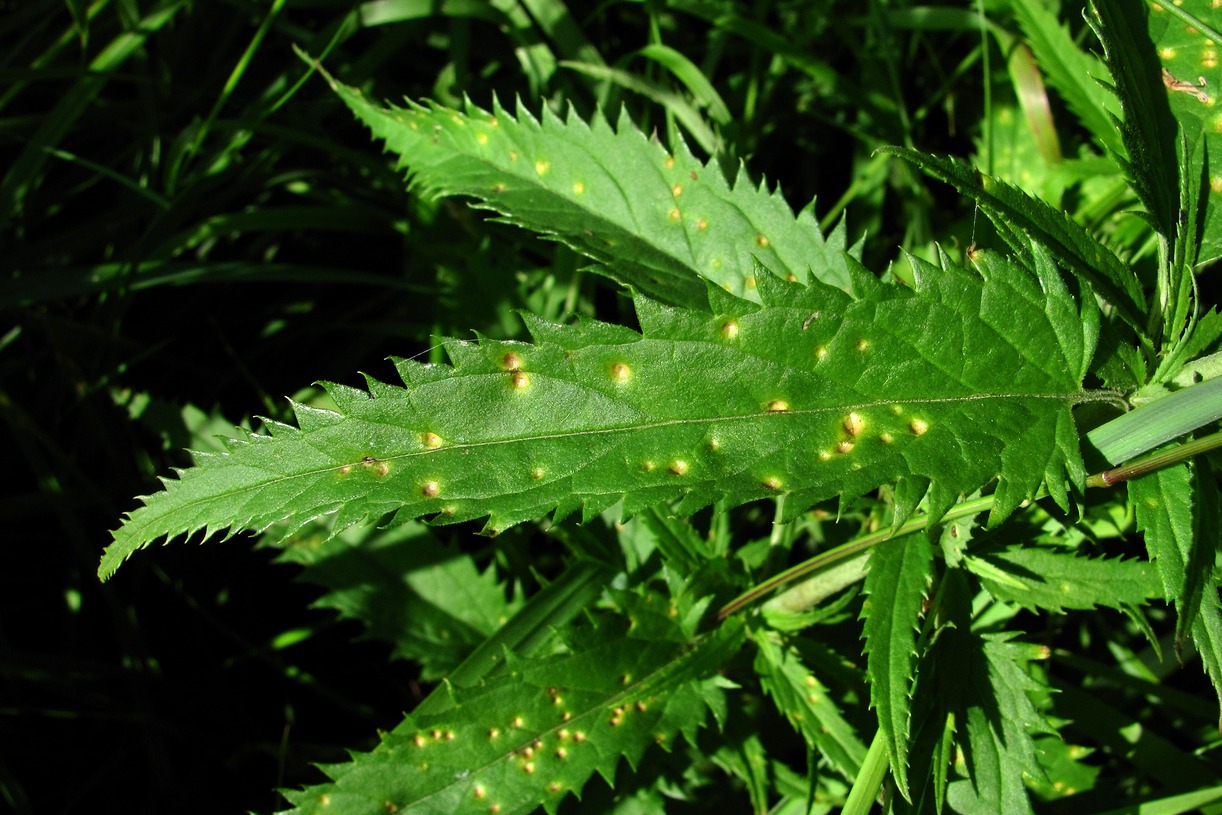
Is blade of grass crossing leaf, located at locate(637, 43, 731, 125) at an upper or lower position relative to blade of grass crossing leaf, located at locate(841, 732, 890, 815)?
upper

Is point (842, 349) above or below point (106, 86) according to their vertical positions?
below

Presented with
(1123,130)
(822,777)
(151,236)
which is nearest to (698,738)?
(822,777)

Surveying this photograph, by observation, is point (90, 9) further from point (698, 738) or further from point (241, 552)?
point (698, 738)

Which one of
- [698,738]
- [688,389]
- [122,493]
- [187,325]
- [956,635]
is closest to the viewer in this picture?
[688,389]

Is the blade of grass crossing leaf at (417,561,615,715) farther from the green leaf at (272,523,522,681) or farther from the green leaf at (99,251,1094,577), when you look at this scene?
the green leaf at (99,251,1094,577)

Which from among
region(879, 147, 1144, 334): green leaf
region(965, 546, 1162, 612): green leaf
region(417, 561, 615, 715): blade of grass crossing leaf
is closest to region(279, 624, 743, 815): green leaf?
region(417, 561, 615, 715): blade of grass crossing leaf

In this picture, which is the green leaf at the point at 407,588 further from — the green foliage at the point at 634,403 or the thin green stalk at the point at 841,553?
the thin green stalk at the point at 841,553

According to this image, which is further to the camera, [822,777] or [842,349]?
[822,777]
